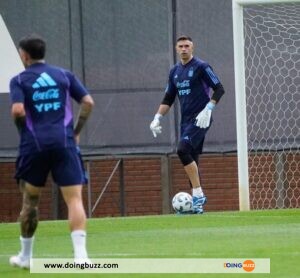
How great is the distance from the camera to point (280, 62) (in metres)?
20.8

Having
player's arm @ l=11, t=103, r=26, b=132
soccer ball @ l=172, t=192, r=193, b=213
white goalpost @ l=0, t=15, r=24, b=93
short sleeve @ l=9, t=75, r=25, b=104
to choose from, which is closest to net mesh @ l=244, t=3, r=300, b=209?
white goalpost @ l=0, t=15, r=24, b=93

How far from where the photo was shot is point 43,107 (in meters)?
10.3

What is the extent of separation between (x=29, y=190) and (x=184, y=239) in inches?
113

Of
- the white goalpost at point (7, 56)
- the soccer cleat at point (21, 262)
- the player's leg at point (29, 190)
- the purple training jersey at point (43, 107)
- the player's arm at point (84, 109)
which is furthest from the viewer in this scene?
the white goalpost at point (7, 56)

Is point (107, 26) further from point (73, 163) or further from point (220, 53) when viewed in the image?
point (73, 163)

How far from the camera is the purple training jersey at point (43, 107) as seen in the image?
1026 cm

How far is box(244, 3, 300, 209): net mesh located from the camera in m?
20.6

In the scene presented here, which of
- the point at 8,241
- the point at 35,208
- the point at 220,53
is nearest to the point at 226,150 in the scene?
the point at 220,53

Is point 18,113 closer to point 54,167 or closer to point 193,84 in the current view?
point 54,167

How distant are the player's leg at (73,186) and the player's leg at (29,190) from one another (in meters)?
0.12

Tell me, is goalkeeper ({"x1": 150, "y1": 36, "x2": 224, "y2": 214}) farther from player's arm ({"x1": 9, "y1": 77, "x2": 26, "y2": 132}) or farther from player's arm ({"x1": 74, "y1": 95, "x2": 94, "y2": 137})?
player's arm ({"x1": 9, "y1": 77, "x2": 26, "y2": 132})

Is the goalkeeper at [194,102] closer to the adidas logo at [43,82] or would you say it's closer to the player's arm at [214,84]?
the player's arm at [214,84]

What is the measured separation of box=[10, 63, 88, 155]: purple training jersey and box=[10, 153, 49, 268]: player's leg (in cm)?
10

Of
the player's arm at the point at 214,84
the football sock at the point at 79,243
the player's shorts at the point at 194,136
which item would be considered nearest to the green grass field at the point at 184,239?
the football sock at the point at 79,243
